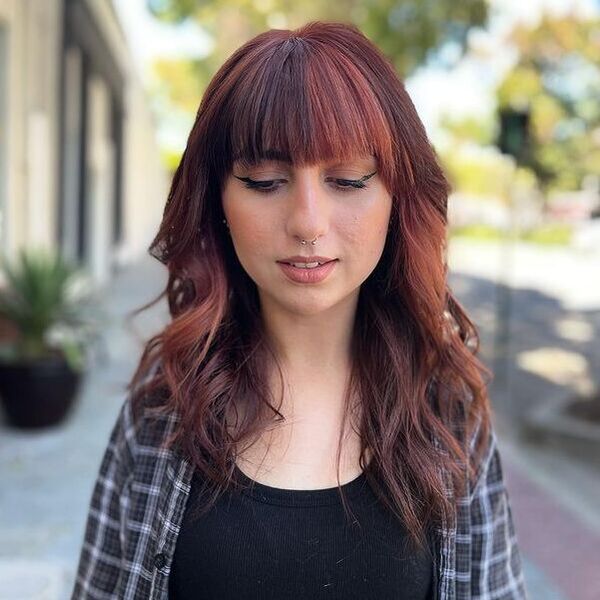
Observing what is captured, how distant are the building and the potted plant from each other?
33.0 inches

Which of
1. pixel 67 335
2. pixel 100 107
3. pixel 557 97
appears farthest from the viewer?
pixel 557 97

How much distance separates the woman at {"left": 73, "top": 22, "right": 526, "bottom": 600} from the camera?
1.15 metres

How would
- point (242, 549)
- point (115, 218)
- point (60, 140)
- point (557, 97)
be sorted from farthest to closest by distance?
1. point (557, 97)
2. point (115, 218)
3. point (60, 140)
4. point (242, 549)

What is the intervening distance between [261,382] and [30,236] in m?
6.12

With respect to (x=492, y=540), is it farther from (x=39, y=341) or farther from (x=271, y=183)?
(x=39, y=341)

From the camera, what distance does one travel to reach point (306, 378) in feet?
4.51

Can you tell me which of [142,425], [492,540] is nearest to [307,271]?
[142,425]

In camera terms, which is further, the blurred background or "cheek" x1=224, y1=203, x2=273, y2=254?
the blurred background

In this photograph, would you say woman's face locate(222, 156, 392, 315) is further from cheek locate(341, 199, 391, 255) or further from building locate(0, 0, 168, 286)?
building locate(0, 0, 168, 286)

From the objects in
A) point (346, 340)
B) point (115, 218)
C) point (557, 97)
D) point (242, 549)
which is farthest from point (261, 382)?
point (557, 97)

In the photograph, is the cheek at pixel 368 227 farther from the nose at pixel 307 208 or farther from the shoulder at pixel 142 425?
the shoulder at pixel 142 425

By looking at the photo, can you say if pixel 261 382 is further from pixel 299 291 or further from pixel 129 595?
pixel 129 595

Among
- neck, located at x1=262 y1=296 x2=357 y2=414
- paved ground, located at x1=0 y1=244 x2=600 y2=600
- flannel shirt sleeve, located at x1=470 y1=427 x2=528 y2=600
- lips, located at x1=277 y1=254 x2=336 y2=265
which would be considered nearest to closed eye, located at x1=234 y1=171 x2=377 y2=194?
lips, located at x1=277 y1=254 x2=336 y2=265

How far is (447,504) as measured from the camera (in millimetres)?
1267
